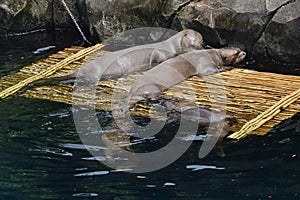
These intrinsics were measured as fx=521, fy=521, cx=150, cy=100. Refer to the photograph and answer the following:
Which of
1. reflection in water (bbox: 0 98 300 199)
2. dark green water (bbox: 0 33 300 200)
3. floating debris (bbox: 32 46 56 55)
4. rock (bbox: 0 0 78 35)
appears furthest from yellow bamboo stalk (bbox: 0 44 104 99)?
rock (bbox: 0 0 78 35)

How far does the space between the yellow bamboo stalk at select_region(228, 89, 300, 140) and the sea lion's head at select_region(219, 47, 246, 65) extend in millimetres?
1336

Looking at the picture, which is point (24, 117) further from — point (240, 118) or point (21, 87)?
point (240, 118)

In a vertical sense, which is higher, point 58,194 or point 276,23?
point 276,23

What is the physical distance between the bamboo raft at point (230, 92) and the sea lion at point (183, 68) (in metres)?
0.12

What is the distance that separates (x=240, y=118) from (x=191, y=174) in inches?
43.5

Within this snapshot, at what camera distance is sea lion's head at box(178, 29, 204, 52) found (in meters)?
6.88

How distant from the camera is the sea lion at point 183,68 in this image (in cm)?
566

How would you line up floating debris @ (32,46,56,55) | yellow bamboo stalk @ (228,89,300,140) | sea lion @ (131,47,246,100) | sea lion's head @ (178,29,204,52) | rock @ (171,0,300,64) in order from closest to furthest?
yellow bamboo stalk @ (228,89,300,140) → sea lion @ (131,47,246,100) → rock @ (171,0,300,64) → sea lion's head @ (178,29,204,52) → floating debris @ (32,46,56,55)

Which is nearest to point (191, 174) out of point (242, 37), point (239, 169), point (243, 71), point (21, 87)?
point (239, 169)

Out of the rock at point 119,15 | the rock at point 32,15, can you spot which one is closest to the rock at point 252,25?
the rock at point 119,15

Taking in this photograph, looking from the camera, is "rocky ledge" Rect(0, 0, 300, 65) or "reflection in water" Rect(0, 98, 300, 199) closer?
"reflection in water" Rect(0, 98, 300, 199)

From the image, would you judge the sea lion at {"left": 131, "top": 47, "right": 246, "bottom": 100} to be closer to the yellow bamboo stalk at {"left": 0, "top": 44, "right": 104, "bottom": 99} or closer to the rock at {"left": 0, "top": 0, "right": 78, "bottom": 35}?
the yellow bamboo stalk at {"left": 0, "top": 44, "right": 104, "bottom": 99}

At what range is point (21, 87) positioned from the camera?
613 centimetres

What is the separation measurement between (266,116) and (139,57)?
2244mm
